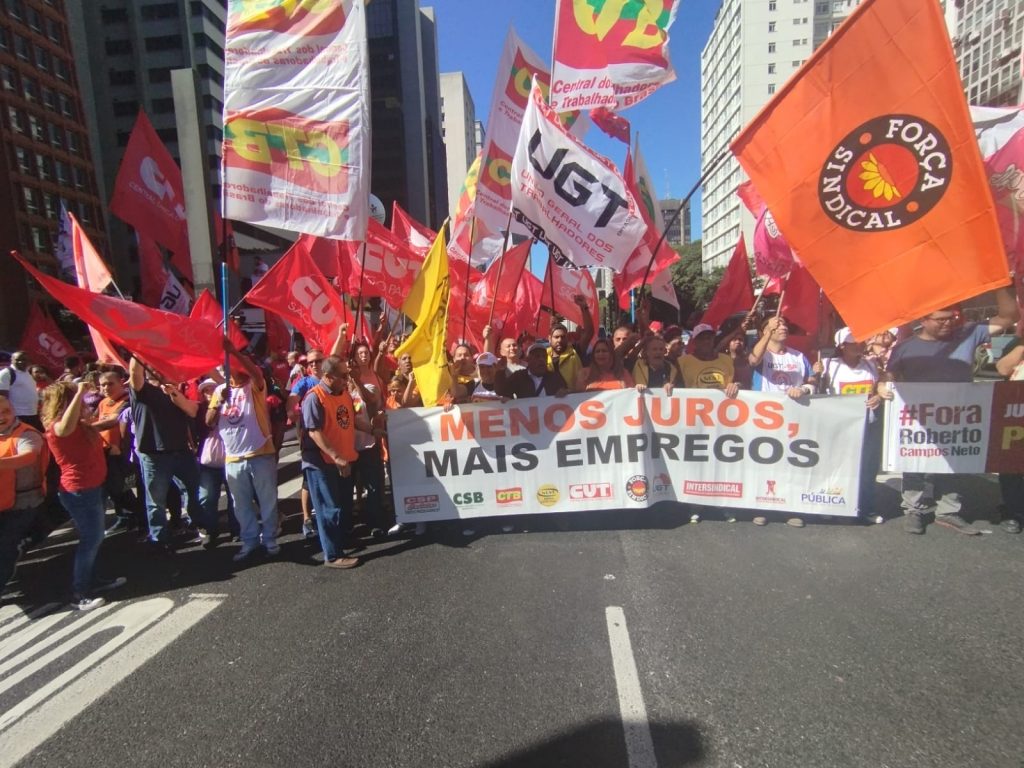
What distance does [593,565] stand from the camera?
435 centimetres

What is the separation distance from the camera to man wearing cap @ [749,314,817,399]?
5410mm

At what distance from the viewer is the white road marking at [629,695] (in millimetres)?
2446

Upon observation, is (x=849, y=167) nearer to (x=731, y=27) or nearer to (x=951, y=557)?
(x=951, y=557)

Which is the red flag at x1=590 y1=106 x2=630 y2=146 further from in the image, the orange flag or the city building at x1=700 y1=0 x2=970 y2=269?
the city building at x1=700 y1=0 x2=970 y2=269

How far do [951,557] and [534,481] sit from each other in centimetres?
321

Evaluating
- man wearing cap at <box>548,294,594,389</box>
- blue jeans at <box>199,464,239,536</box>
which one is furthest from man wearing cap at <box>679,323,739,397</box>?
blue jeans at <box>199,464,239,536</box>

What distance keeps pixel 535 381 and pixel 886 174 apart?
10.1 ft

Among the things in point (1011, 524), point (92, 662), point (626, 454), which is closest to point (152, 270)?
point (92, 662)

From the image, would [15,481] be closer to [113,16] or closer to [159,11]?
[159,11]

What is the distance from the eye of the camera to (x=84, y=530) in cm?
418

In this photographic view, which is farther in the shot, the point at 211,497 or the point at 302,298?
the point at 302,298

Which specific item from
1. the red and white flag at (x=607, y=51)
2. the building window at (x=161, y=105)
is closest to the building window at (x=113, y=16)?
the building window at (x=161, y=105)

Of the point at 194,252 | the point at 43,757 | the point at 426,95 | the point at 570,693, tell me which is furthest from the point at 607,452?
the point at 426,95

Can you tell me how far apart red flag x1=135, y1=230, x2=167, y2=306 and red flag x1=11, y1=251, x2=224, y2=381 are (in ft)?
12.5
